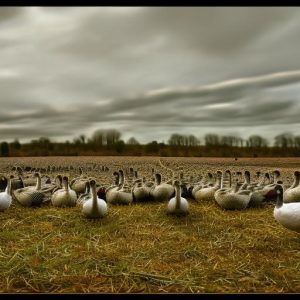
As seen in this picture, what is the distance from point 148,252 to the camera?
5004mm

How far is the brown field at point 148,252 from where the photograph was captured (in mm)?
3951

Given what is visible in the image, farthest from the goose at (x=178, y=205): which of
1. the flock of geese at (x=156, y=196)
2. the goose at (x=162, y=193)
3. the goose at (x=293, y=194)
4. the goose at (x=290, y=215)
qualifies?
the goose at (x=293, y=194)

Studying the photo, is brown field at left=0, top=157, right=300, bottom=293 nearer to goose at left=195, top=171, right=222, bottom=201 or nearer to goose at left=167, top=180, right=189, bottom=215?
goose at left=167, top=180, right=189, bottom=215

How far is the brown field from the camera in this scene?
13.0ft

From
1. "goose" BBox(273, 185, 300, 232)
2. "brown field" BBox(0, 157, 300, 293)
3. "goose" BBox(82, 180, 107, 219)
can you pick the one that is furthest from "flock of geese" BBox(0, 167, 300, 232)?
"goose" BBox(273, 185, 300, 232)

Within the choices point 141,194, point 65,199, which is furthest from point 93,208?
point 141,194

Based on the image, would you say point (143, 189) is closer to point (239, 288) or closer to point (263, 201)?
point (263, 201)

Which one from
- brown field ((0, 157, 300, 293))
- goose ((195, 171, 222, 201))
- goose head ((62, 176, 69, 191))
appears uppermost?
goose head ((62, 176, 69, 191))

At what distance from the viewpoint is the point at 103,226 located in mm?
6512

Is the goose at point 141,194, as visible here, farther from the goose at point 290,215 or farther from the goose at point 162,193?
the goose at point 290,215

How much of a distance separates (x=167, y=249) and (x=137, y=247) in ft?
1.45

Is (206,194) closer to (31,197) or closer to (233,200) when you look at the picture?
(233,200)

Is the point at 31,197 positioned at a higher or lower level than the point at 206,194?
higher
